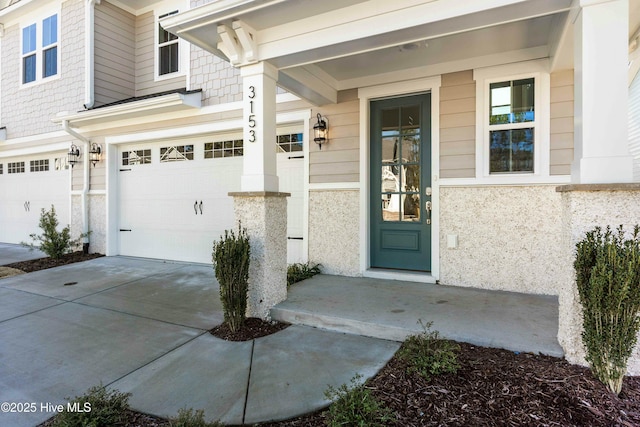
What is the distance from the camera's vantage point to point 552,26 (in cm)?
349

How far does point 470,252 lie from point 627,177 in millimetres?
2099

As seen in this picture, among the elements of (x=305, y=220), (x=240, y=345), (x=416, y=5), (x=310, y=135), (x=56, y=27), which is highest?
(x=56, y=27)

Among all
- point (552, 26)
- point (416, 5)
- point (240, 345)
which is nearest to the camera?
point (416, 5)

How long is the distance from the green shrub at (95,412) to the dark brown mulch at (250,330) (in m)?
1.19

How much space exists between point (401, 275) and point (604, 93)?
114 inches

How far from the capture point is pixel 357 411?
6.48 feet

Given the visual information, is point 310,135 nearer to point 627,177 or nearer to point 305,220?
point 305,220

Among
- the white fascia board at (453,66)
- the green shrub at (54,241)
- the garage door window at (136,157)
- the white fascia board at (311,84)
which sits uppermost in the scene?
the white fascia board at (453,66)

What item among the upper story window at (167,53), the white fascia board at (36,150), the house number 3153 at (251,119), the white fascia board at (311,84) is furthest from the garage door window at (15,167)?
the house number 3153 at (251,119)

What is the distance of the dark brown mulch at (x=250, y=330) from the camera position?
331cm

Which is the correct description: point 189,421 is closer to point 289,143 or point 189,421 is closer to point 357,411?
point 357,411

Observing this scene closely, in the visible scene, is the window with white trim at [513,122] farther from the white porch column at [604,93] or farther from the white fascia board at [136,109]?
the white fascia board at [136,109]

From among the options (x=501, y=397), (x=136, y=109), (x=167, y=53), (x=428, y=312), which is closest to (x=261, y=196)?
(x=428, y=312)

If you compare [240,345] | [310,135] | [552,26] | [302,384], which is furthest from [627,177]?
[310,135]
